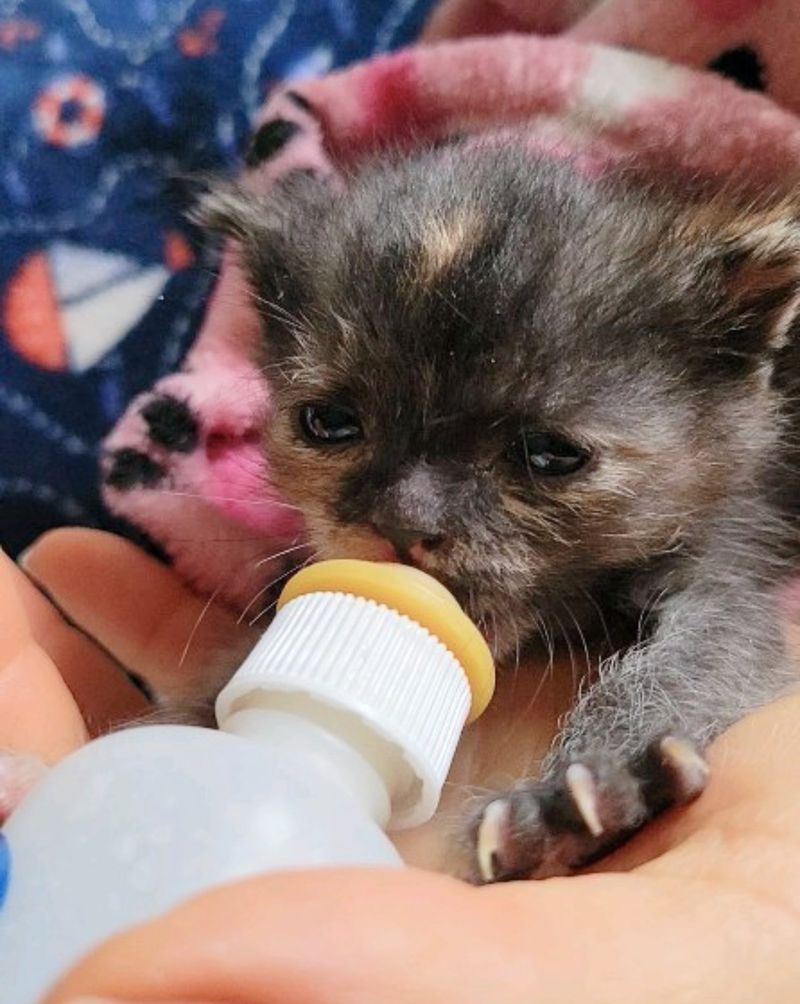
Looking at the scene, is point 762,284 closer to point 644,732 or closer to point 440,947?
point 644,732

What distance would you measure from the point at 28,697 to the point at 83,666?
293 millimetres

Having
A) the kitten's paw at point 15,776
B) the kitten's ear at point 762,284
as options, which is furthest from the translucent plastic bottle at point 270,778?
the kitten's ear at point 762,284

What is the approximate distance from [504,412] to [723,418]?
0.81 ft

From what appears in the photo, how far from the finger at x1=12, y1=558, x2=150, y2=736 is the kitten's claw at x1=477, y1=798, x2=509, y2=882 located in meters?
0.69

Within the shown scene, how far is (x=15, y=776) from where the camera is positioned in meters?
0.99

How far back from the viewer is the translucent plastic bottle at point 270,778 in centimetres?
63

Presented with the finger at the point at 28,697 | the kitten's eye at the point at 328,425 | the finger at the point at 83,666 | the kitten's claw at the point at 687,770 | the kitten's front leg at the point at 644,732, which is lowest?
the finger at the point at 83,666

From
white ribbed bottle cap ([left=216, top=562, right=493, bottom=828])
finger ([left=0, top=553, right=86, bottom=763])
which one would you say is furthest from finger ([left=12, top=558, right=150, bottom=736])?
white ribbed bottle cap ([left=216, top=562, right=493, bottom=828])

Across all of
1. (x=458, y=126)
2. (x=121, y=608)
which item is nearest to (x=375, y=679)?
(x=121, y=608)

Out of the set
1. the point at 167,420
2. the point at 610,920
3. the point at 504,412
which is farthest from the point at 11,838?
the point at 167,420

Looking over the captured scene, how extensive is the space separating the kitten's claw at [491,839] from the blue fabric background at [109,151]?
0.91 meters

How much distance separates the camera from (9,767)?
100cm

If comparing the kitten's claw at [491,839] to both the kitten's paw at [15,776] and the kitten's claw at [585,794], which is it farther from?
the kitten's paw at [15,776]

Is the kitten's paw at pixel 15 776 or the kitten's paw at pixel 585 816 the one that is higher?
the kitten's paw at pixel 585 816
